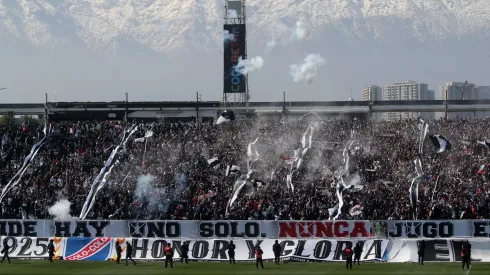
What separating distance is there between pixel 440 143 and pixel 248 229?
1729 cm

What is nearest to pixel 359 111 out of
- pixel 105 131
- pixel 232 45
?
pixel 232 45

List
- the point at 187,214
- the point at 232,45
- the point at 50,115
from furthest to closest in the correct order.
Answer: the point at 50,115 < the point at 232,45 < the point at 187,214

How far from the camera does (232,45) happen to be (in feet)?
262

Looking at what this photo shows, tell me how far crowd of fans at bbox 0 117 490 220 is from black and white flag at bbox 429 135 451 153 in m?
0.58

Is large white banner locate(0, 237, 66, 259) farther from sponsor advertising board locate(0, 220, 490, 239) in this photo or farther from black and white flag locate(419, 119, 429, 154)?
black and white flag locate(419, 119, 429, 154)

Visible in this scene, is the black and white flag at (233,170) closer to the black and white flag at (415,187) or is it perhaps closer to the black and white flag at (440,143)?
the black and white flag at (415,187)

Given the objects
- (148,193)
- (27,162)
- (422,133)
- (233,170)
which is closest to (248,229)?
(233,170)

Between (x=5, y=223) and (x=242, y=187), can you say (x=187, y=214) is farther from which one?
(x=5, y=223)

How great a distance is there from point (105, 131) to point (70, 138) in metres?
2.89

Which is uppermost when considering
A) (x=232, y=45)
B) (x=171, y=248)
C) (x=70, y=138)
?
(x=232, y=45)

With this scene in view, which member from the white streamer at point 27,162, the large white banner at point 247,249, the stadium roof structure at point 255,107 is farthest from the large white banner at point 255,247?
the stadium roof structure at point 255,107

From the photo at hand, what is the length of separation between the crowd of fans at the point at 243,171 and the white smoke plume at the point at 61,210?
22.5 inches

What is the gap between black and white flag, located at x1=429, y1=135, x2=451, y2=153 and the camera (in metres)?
55.7

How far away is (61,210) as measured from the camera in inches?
2120
